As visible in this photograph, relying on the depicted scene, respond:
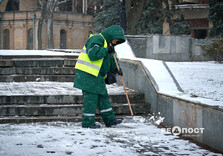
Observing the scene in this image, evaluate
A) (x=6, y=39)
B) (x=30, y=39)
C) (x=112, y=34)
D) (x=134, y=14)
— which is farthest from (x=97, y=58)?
(x=6, y=39)

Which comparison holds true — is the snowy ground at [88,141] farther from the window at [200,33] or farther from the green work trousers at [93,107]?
the window at [200,33]

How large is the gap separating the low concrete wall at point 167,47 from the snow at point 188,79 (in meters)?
0.48

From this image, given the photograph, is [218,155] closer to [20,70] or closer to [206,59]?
[20,70]

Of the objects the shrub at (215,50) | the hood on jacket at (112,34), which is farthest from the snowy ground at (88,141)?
the shrub at (215,50)

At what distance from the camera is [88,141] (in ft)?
18.5

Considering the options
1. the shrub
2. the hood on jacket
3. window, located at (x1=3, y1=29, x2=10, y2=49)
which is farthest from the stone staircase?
window, located at (x1=3, y1=29, x2=10, y2=49)

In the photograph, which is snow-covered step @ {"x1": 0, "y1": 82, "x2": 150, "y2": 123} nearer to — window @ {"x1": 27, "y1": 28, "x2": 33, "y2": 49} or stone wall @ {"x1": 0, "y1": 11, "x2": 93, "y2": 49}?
stone wall @ {"x1": 0, "y1": 11, "x2": 93, "y2": 49}

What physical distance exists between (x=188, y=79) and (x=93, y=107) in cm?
707

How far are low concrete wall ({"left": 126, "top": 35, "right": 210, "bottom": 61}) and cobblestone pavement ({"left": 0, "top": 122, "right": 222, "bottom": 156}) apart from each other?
26.8ft

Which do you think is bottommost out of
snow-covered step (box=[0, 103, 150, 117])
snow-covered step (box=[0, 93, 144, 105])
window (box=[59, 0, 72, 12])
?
snow-covered step (box=[0, 103, 150, 117])

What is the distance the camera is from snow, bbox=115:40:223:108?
6773 mm

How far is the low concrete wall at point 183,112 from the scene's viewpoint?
533cm

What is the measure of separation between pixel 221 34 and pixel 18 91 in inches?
713

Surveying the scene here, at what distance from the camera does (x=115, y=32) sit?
697cm
